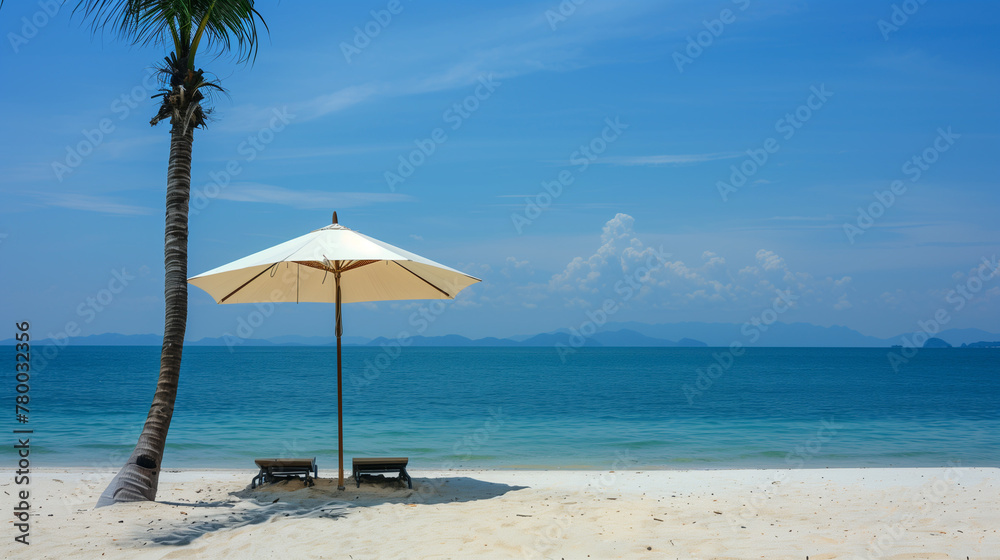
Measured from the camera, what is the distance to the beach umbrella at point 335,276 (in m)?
6.84

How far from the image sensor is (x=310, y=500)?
284 inches

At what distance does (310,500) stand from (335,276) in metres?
2.58

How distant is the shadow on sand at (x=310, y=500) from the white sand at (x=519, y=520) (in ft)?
0.08

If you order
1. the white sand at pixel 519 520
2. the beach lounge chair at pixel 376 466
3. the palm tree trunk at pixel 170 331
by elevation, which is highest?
the palm tree trunk at pixel 170 331

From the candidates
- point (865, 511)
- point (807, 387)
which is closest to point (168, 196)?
point (865, 511)

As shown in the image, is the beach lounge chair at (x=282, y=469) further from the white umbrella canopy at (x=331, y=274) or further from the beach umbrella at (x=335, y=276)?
the white umbrella canopy at (x=331, y=274)

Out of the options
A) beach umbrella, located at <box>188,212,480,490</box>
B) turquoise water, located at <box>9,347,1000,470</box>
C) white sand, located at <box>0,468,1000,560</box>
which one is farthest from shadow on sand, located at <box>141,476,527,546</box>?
turquoise water, located at <box>9,347,1000,470</box>

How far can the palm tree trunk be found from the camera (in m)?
6.98

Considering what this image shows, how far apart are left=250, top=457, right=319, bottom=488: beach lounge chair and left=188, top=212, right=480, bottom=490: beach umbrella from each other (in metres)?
0.47

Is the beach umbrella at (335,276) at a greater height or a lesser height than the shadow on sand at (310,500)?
greater

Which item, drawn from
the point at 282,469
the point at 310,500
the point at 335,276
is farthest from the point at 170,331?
the point at 310,500

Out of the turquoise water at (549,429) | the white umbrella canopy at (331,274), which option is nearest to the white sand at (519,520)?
the white umbrella canopy at (331,274)

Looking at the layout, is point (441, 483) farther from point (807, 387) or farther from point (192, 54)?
point (807, 387)

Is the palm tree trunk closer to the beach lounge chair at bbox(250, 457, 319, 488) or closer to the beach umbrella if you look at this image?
the beach umbrella
